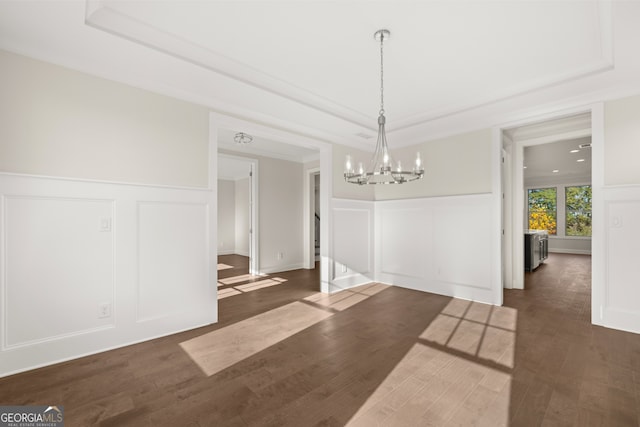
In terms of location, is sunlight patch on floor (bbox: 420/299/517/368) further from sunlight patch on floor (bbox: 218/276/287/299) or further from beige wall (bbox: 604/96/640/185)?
sunlight patch on floor (bbox: 218/276/287/299)

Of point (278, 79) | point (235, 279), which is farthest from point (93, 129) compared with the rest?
point (235, 279)

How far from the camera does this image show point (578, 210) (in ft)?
32.4

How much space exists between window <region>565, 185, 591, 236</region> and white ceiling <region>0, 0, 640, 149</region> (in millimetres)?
8801

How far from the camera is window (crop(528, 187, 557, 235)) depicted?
10.4m

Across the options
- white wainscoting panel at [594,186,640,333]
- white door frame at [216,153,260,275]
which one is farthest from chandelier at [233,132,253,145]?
white wainscoting panel at [594,186,640,333]

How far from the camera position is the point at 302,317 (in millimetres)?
3457

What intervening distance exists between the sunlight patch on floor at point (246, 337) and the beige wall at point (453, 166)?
8.63 ft

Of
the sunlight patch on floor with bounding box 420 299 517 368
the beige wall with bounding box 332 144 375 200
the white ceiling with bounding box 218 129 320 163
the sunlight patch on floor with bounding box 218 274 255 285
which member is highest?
the white ceiling with bounding box 218 129 320 163

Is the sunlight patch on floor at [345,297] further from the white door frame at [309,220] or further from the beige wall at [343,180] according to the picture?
the white door frame at [309,220]

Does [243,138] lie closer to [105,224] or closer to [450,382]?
[105,224]

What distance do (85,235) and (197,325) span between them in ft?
4.65

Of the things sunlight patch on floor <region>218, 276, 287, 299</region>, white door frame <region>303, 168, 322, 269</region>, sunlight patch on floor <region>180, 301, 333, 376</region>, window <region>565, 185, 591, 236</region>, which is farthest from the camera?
window <region>565, 185, 591, 236</region>

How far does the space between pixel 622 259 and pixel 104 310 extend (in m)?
5.21

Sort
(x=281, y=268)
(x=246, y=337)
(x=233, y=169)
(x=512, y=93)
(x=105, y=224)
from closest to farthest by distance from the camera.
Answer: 1. (x=105, y=224)
2. (x=246, y=337)
3. (x=512, y=93)
4. (x=281, y=268)
5. (x=233, y=169)
